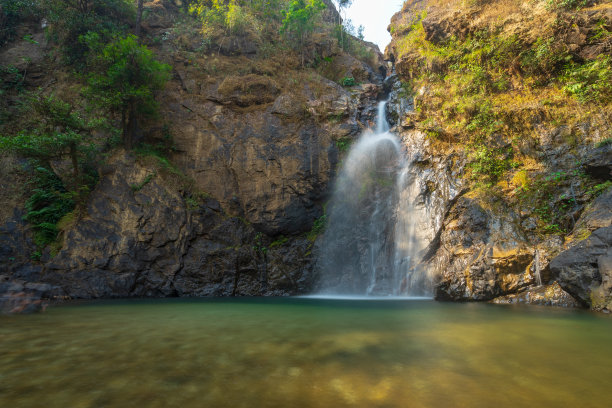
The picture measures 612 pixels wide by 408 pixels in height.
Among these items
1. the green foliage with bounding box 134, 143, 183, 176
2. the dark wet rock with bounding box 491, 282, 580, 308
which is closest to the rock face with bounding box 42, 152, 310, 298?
the green foliage with bounding box 134, 143, 183, 176

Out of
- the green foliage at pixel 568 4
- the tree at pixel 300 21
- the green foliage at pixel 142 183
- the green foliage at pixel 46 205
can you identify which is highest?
the tree at pixel 300 21

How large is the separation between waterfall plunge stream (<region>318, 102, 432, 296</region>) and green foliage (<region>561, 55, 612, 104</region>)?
5.72 meters

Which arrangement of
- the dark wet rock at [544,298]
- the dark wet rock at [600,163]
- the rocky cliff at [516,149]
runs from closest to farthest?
the dark wet rock at [544,298] → the rocky cliff at [516,149] → the dark wet rock at [600,163]

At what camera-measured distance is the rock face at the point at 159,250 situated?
11.1m

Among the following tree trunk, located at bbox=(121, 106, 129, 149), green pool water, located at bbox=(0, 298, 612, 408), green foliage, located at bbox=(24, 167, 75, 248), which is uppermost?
tree trunk, located at bbox=(121, 106, 129, 149)

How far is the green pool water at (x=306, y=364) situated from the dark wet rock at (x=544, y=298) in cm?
299

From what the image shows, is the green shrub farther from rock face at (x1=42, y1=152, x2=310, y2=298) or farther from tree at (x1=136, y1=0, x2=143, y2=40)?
tree at (x1=136, y1=0, x2=143, y2=40)

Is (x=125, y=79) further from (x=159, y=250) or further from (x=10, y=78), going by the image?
(x=10, y=78)

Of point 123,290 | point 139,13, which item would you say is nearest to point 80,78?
point 139,13

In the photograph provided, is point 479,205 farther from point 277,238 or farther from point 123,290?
point 123,290

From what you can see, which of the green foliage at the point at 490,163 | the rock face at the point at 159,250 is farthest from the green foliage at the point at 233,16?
the green foliage at the point at 490,163

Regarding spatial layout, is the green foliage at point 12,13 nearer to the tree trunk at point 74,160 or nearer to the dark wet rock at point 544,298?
the tree trunk at point 74,160

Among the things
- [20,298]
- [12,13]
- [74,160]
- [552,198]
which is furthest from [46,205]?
[552,198]

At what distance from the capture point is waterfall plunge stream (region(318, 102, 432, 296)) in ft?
36.1
